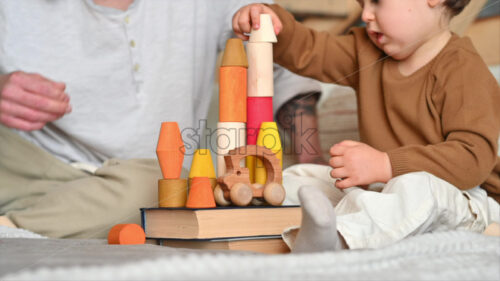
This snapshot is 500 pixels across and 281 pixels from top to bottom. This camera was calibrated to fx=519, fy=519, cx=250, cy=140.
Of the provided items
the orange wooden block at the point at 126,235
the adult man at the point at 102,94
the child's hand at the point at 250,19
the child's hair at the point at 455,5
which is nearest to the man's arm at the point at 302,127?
the adult man at the point at 102,94

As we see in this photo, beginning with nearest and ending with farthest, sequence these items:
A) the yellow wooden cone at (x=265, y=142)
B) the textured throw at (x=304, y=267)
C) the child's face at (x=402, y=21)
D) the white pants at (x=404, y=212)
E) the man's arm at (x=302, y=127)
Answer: the textured throw at (x=304, y=267)
the white pants at (x=404, y=212)
the yellow wooden cone at (x=265, y=142)
the child's face at (x=402, y=21)
the man's arm at (x=302, y=127)

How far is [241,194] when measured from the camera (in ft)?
1.74

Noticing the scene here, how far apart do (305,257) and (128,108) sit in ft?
1.92

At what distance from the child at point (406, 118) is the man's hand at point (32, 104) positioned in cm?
27

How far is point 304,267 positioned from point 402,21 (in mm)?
473

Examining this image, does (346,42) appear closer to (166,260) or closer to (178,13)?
(178,13)

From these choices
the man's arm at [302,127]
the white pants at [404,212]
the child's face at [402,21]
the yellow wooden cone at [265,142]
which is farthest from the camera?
the man's arm at [302,127]

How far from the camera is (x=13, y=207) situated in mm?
714

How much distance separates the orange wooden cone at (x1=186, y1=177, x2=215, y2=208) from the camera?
53 cm

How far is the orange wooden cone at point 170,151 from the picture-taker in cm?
57

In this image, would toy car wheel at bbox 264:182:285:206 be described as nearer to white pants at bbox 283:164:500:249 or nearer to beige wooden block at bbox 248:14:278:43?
white pants at bbox 283:164:500:249

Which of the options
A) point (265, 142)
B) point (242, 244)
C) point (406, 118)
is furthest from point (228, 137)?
point (406, 118)

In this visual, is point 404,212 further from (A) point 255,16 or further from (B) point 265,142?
(A) point 255,16

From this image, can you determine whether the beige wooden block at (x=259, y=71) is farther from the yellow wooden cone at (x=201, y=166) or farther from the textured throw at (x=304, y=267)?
the textured throw at (x=304, y=267)
